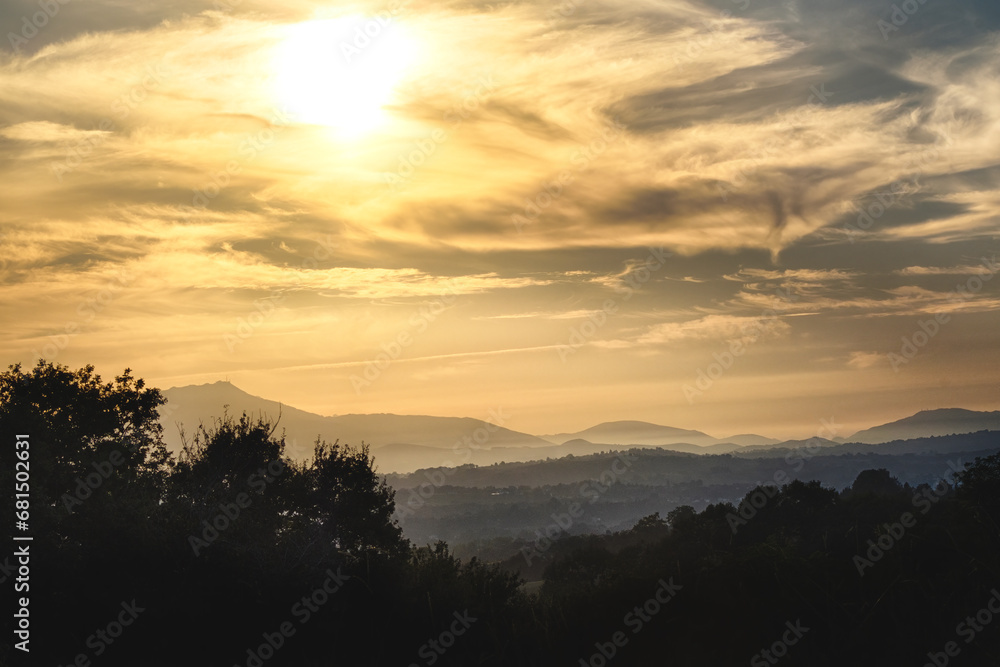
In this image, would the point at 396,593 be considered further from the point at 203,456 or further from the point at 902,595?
the point at 203,456

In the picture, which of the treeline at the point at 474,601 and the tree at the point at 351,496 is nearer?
the treeline at the point at 474,601

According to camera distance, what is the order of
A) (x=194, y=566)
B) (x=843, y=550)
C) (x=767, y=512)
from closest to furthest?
1. (x=843, y=550)
2. (x=194, y=566)
3. (x=767, y=512)

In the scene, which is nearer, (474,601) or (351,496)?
(474,601)

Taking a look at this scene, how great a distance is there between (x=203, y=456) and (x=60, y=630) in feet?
73.0

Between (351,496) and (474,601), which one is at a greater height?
(474,601)

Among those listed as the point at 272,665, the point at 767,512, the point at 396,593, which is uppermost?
the point at 396,593

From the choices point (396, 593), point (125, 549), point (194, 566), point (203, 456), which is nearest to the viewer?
point (396, 593)

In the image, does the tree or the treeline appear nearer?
the treeline

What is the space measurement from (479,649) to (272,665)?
12.9ft

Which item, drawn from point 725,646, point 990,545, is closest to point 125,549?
point 725,646

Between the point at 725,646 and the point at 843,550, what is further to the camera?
the point at 843,550

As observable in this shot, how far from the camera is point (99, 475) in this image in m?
32.9

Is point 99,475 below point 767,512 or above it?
above

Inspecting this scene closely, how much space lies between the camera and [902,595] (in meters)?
12.1
